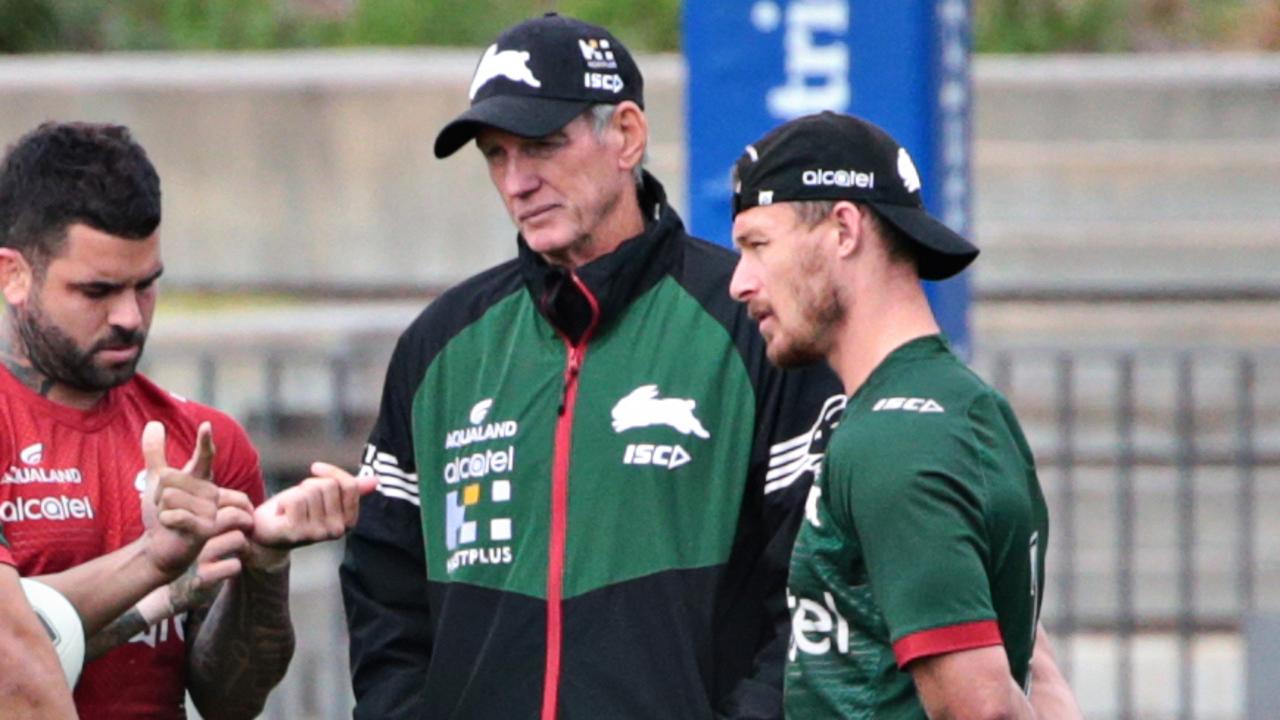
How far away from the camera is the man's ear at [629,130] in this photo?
162 inches

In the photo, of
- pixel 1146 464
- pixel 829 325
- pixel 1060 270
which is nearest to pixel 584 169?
pixel 829 325

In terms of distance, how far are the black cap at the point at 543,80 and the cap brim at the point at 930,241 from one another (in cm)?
69

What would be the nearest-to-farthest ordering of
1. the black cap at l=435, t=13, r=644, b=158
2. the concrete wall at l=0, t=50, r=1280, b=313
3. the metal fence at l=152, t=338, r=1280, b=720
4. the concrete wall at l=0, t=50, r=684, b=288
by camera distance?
the black cap at l=435, t=13, r=644, b=158
the metal fence at l=152, t=338, r=1280, b=720
the concrete wall at l=0, t=50, r=1280, b=313
the concrete wall at l=0, t=50, r=684, b=288

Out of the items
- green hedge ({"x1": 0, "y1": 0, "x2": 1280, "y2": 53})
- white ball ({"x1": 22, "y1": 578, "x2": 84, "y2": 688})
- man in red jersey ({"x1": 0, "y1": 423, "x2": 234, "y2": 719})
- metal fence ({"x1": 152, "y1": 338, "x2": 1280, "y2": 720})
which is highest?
green hedge ({"x1": 0, "y1": 0, "x2": 1280, "y2": 53})

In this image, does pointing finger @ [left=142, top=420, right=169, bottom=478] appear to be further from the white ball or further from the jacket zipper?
the jacket zipper

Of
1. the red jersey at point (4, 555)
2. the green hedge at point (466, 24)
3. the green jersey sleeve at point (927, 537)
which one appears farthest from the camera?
the green hedge at point (466, 24)

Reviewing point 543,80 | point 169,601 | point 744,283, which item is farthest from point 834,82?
point 169,601

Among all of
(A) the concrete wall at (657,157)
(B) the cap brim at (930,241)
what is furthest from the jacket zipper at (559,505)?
(A) the concrete wall at (657,157)

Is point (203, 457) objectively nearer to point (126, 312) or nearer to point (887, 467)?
point (126, 312)

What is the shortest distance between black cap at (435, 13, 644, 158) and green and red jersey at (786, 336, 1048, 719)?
2.79 feet

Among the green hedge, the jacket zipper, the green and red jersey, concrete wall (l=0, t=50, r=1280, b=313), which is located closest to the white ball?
the jacket zipper

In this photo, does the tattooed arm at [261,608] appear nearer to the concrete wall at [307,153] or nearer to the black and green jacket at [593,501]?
the black and green jacket at [593,501]

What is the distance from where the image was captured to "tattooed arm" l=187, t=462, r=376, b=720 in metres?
3.86

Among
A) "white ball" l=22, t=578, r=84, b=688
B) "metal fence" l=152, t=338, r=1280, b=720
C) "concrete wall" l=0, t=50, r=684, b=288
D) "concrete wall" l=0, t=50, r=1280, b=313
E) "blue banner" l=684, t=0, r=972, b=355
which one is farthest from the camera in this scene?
"concrete wall" l=0, t=50, r=684, b=288
